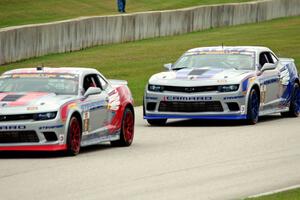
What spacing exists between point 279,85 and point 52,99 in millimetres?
7678

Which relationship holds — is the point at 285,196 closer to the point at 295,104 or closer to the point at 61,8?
the point at 295,104

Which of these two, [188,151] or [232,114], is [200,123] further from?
[188,151]

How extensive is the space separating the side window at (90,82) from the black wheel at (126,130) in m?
0.62

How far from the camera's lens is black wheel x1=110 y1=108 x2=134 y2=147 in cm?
1822

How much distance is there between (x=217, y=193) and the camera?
41.9ft

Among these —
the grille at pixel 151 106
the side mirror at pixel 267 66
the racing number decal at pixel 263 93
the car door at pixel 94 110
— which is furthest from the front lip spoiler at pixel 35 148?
the side mirror at pixel 267 66

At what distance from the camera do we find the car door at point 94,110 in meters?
17.0

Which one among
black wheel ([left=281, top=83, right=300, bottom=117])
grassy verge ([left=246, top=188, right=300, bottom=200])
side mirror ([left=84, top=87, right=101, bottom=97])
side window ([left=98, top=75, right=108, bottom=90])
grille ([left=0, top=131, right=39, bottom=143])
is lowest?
black wheel ([left=281, top=83, right=300, bottom=117])

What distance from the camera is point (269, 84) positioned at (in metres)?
22.7

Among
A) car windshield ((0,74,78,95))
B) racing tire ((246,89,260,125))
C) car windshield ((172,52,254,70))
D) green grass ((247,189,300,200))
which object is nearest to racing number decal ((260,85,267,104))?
racing tire ((246,89,260,125))

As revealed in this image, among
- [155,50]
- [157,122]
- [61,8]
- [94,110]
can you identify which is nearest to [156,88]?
[157,122]

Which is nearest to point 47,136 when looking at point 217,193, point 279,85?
point 217,193

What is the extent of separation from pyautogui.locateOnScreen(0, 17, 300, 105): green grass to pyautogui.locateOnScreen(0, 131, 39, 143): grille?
10.7 metres

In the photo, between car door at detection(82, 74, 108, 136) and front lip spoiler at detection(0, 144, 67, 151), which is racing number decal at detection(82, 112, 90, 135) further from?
front lip spoiler at detection(0, 144, 67, 151)
